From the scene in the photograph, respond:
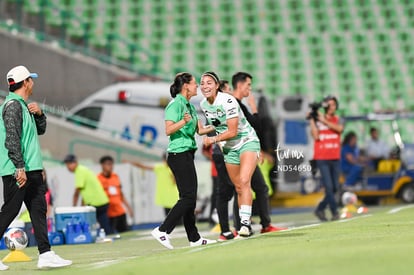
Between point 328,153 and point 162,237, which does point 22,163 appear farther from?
point 328,153

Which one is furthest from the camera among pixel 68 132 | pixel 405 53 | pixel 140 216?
pixel 405 53

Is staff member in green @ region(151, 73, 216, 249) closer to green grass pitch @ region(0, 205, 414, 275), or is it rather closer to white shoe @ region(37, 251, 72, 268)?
green grass pitch @ region(0, 205, 414, 275)

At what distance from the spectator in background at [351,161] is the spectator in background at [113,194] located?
820 centimetres

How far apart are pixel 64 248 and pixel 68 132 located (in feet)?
35.1

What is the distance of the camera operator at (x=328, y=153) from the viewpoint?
2020cm

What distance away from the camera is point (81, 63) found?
31859mm

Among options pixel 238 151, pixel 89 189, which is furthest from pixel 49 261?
pixel 89 189

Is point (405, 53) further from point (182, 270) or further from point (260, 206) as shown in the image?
point (182, 270)

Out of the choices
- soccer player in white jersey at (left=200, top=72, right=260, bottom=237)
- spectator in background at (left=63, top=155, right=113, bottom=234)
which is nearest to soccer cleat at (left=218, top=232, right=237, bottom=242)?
soccer player in white jersey at (left=200, top=72, right=260, bottom=237)

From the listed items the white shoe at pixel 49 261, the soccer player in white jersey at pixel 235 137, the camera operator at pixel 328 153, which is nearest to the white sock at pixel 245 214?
the soccer player in white jersey at pixel 235 137

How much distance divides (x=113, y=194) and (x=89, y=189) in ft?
4.24

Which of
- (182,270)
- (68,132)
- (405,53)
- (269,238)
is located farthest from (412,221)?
(405,53)

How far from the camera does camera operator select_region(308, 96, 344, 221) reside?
20.2 m

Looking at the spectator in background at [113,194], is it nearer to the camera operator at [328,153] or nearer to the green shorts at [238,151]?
the camera operator at [328,153]
